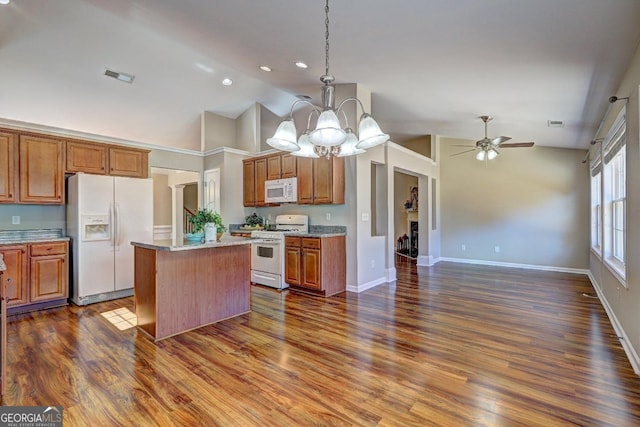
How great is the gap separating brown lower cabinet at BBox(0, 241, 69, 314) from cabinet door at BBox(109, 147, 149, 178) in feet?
4.07

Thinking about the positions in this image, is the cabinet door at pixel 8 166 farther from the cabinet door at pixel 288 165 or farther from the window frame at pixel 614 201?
the window frame at pixel 614 201

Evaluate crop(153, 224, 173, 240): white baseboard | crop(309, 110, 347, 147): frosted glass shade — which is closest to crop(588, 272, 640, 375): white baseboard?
crop(309, 110, 347, 147): frosted glass shade

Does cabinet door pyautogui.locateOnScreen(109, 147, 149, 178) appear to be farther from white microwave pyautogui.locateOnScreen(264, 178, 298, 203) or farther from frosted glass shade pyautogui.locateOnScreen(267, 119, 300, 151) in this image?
frosted glass shade pyautogui.locateOnScreen(267, 119, 300, 151)

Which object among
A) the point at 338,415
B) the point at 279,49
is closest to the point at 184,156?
the point at 279,49

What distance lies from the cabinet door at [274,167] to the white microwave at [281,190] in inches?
3.8

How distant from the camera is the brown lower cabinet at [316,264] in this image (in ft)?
15.0

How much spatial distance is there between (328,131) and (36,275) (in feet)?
13.5

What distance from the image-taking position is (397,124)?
21.2ft

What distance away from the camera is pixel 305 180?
17.0 ft

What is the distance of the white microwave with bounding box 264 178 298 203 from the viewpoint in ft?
17.5

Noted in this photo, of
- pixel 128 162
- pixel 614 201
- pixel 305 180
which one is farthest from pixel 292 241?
pixel 614 201

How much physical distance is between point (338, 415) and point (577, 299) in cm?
428

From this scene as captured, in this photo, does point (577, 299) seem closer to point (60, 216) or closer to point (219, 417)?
point (219, 417)

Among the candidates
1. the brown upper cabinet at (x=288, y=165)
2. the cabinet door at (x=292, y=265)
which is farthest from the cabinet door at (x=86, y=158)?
the cabinet door at (x=292, y=265)
